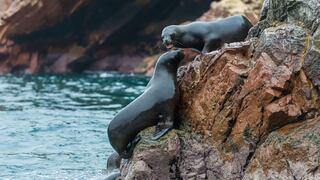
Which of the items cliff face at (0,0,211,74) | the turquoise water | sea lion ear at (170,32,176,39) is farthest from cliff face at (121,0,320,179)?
cliff face at (0,0,211,74)

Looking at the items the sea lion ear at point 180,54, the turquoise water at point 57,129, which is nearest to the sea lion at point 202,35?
the sea lion ear at point 180,54

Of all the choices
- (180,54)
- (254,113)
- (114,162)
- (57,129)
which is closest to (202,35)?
(180,54)

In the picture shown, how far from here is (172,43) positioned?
26.5ft

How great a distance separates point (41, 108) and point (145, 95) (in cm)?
928

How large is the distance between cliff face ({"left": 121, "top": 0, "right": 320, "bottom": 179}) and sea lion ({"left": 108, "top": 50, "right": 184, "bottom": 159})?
0.17m

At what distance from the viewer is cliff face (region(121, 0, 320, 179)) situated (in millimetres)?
5613

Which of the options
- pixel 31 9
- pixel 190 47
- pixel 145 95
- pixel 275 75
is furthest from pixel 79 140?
pixel 31 9

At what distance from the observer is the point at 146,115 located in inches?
267

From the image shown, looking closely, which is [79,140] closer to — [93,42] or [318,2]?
[318,2]

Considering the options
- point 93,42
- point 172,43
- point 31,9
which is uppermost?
point 172,43

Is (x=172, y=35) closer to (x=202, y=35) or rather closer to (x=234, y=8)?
(x=202, y=35)

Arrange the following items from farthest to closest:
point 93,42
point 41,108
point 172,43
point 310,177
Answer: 1. point 93,42
2. point 41,108
3. point 172,43
4. point 310,177

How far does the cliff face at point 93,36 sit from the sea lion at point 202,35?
75.0ft

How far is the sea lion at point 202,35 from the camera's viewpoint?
8141mm
